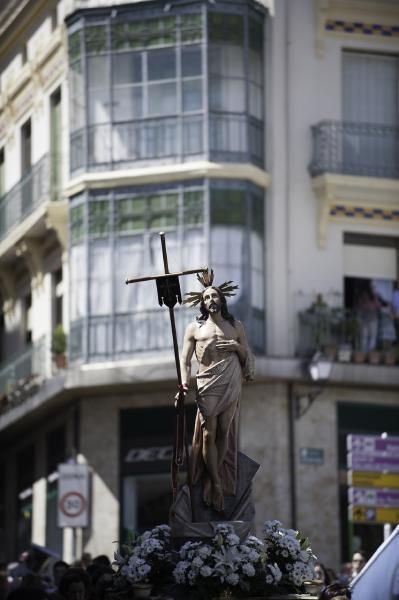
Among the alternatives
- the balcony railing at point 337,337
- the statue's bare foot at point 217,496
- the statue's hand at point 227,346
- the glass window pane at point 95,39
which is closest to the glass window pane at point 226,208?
the balcony railing at point 337,337

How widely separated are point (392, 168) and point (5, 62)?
36.0ft

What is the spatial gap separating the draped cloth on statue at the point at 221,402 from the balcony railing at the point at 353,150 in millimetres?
20861

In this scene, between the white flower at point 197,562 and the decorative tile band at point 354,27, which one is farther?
the decorative tile band at point 354,27

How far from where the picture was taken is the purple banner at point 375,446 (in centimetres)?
2945

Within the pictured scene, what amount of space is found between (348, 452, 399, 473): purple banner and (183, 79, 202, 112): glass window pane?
353 inches

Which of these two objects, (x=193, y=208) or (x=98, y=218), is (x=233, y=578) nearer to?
(x=193, y=208)

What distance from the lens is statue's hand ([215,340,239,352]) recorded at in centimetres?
1570

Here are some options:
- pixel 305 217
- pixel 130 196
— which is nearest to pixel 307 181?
pixel 305 217

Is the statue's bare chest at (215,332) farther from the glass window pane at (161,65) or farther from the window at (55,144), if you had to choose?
the window at (55,144)

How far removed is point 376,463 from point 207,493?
14.4 m

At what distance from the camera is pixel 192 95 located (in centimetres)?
3612

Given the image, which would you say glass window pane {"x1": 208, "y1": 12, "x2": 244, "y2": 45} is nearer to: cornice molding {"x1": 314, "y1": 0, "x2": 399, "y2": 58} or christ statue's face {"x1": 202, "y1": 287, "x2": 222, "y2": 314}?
cornice molding {"x1": 314, "y1": 0, "x2": 399, "y2": 58}

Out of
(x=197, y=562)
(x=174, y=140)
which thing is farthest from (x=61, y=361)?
(x=197, y=562)

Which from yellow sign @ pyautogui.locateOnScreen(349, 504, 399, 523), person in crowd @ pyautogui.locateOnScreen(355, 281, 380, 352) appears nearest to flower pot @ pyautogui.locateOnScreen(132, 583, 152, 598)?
yellow sign @ pyautogui.locateOnScreen(349, 504, 399, 523)
